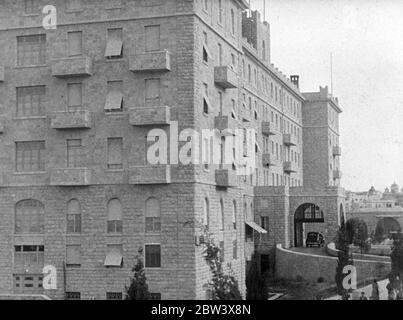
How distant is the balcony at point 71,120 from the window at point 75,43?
10.4 ft

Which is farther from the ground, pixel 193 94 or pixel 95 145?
pixel 193 94

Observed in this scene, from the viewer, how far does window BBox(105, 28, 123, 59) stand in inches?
1421

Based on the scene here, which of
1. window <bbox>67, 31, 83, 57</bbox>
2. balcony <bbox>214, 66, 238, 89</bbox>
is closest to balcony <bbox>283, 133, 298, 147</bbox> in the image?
balcony <bbox>214, 66, 238, 89</bbox>

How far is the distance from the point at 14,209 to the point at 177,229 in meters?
8.81

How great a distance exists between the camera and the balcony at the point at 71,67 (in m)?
36.1

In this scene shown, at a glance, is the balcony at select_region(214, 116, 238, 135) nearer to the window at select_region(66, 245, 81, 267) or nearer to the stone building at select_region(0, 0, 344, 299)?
the stone building at select_region(0, 0, 344, 299)

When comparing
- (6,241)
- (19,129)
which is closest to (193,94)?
(19,129)

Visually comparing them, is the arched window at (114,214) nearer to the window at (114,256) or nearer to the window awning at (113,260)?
the window at (114,256)

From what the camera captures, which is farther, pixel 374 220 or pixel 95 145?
A: pixel 374 220

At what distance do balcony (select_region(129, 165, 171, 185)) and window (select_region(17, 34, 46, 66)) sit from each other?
7.99 m

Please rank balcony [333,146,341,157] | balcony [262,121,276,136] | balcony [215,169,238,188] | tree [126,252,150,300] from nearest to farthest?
tree [126,252,150,300] < balcony [215,169,238,188] < balcony [262,121,276,136] < balcony [333,146,341,157]

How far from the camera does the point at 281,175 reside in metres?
66.9

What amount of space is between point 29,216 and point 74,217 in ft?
8.02
